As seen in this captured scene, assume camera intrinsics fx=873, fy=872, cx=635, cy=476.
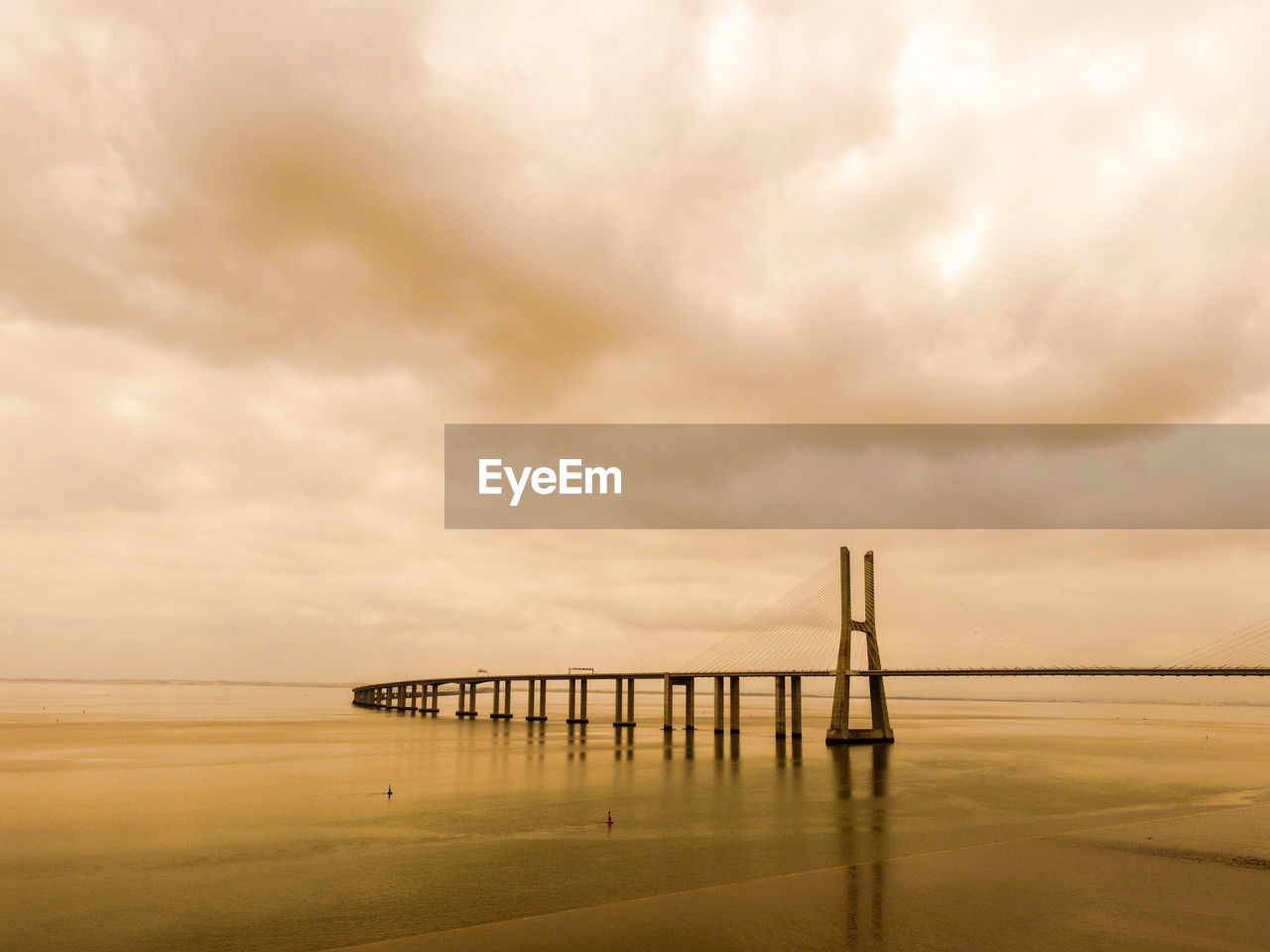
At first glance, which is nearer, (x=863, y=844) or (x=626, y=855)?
(x=626, y=855)

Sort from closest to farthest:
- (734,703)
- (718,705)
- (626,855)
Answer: (626,855), (734,703), (718,705)

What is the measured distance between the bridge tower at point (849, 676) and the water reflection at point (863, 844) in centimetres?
1223

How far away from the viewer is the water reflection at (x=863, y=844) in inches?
959

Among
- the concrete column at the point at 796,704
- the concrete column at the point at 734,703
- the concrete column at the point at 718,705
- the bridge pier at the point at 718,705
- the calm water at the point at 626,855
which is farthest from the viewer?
the concrete column at the point at 718,705

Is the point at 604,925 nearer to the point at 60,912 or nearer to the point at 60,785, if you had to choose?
the point at 60,912

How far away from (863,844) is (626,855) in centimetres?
1044

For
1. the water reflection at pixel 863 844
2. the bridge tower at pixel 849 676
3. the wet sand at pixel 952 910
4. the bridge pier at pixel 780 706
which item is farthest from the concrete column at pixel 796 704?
the wet sand at pixel 952 910

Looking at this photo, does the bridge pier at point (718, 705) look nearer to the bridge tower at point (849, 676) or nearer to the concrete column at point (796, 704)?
the concrete column at point (796, 704)

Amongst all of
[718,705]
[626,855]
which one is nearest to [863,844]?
[626,855]

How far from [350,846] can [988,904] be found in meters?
24.3

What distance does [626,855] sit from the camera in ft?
112

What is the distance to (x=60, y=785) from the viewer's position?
54.9 m

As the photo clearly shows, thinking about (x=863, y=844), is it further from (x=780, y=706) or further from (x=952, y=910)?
(x=780, y=706)

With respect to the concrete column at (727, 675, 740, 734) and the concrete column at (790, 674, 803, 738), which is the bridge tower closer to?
the concrete column at (790, 674, 803, 738)
